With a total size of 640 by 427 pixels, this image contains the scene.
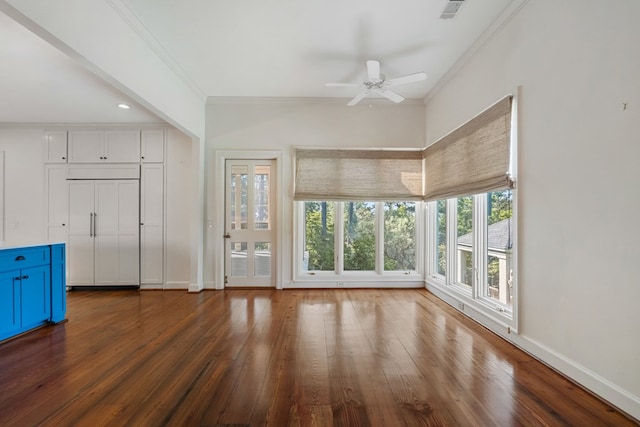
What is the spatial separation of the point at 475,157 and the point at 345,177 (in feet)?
6.30

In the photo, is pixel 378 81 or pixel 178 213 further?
pixel 178 213

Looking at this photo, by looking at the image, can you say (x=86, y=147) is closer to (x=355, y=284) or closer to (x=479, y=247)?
(x=355, y=284)

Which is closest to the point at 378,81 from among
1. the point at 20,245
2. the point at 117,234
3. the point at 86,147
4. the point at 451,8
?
the point at 451,8

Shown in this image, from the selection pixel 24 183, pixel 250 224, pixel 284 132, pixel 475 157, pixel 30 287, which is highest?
pixel 284 132

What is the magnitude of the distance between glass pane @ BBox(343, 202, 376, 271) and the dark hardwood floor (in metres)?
1.40

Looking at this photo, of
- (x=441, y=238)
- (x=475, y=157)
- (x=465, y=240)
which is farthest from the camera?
(x=441, y=238)

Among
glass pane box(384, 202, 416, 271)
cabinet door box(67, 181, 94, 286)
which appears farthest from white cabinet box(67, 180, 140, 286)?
glass pane box(384, 202, 416, 271)

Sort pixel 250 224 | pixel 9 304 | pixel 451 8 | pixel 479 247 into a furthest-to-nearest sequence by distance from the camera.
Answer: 1. pixel 250 224
2. pixel 479 247
3. pixel 9 304
4. pixel 451 8

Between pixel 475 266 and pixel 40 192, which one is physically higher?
pixel 40 192

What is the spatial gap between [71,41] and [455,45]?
3404 millimetres

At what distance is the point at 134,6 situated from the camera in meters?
2.55

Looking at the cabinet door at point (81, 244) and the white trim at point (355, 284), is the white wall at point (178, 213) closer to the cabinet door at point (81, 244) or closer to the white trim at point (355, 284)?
the cabinet door at point (81, 244)

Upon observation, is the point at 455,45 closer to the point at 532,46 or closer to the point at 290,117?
the point at 532,46

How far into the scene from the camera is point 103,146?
15.3 ft
